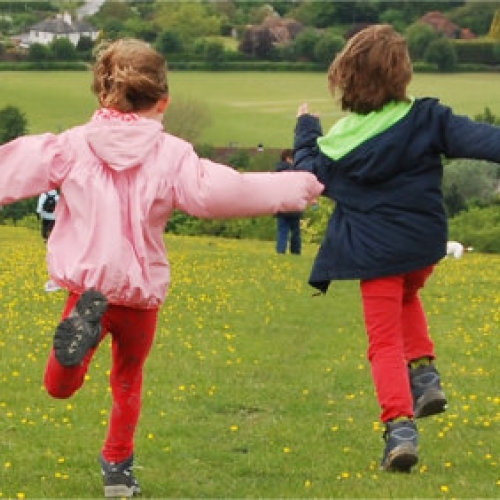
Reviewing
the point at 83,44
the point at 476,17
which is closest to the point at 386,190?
the point at 83,44

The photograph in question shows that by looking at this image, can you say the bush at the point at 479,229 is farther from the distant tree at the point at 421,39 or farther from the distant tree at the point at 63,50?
the distant tree at the point at 63,50

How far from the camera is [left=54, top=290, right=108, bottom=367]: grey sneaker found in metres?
6.79

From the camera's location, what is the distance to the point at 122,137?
7035mm

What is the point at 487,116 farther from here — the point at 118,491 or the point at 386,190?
the point at 118,491

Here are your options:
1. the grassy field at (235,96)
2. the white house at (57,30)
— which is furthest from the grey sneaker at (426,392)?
the grassy field at (235,96)

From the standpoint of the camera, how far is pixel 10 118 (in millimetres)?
69188

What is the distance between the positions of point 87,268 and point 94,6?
204 ft

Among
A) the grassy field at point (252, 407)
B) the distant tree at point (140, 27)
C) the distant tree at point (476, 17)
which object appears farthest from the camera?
the distant tree at point (476, 17)

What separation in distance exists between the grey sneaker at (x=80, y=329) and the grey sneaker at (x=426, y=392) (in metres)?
2.34

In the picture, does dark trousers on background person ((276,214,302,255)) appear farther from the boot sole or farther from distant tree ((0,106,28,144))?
distant tree ((0,106,28,144))

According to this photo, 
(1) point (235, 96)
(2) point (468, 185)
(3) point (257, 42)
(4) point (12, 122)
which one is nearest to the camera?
(2) point (468, 185)

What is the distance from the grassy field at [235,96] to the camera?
6288 centimetres

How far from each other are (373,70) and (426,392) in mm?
2042

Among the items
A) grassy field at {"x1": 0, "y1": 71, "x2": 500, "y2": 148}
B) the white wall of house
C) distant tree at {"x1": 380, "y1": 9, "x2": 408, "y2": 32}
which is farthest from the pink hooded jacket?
distant tree at {"x1": 380, "y1": 9, "x2": 408, "y2": 32}
